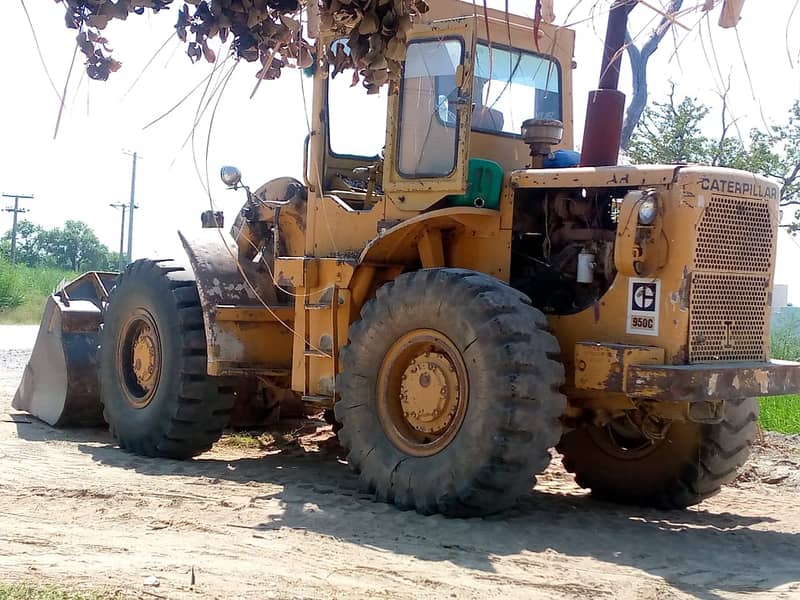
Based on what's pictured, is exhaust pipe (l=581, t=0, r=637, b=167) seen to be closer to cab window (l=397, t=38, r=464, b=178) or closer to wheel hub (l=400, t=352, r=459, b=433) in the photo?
cab window (l=397, t=38, r=464, b=178)

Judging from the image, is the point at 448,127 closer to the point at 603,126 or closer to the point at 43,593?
the point at 603,126

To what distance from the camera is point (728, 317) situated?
6.64m

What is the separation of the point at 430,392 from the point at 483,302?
73 cm

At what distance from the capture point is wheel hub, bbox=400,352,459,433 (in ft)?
21.7

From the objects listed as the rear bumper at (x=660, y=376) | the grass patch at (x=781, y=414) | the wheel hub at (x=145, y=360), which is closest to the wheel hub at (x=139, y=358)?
the wheel hub at (x=145, y=360)

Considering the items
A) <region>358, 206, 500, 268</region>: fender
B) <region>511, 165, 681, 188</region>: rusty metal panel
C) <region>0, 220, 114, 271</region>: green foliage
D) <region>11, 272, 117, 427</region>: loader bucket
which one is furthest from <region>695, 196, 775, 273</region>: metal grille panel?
<region>0, 220, 114, 271</region>: green foliage

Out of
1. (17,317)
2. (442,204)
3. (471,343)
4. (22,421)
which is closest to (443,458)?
(471,343)

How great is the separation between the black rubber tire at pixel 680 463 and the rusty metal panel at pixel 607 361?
0.97 metres

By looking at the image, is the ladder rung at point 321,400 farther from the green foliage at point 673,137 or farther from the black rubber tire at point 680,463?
the green foliage at point 673,137

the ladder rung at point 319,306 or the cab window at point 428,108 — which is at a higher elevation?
the cab window at point 428,108

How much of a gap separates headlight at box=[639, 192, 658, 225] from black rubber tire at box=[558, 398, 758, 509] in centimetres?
135

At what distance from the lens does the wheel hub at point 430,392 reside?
6621 millimetres

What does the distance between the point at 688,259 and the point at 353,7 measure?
3773 mm

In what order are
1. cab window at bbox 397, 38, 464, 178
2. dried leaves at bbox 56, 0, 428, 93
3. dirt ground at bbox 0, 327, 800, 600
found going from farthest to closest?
cab window at bbox 397, 38, 464, 178
dirt ground at bbox 0, 327, 800, 600
dried leaves at bbox 56, 0, 428, 93
